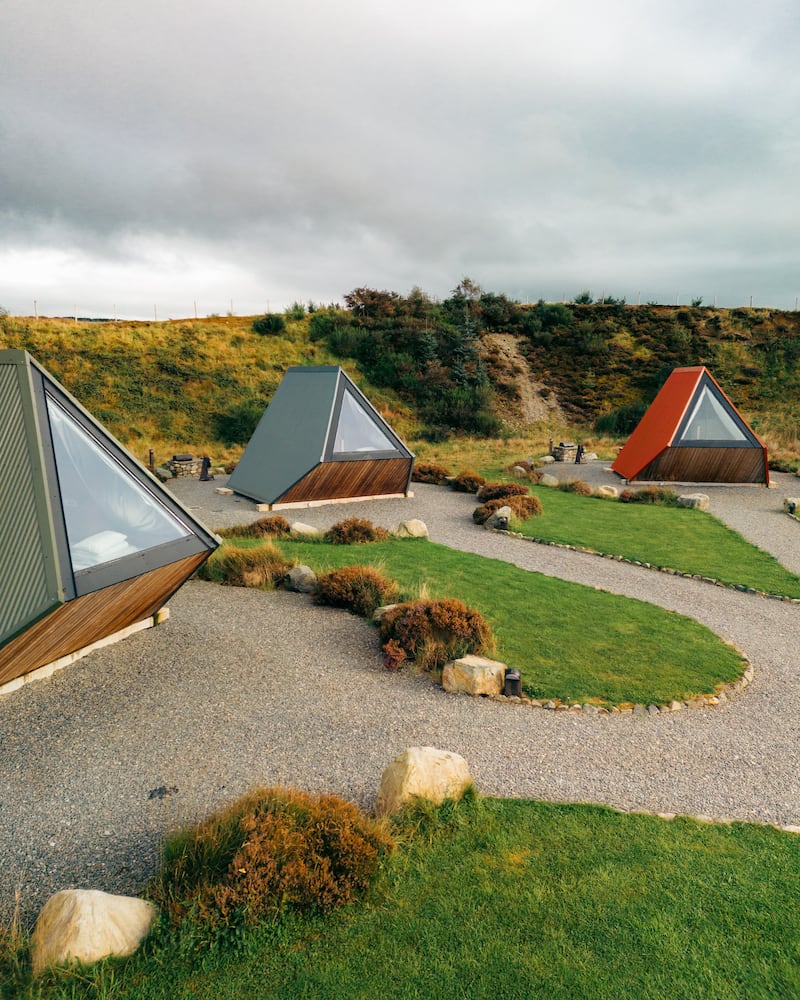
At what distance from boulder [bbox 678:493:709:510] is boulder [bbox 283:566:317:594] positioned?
1408cm

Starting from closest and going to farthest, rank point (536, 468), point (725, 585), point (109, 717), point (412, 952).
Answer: point (412, 952) < point (109, 717) < point (725, 585) < point (536, 468)

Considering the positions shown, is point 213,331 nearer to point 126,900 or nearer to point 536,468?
point 536,468

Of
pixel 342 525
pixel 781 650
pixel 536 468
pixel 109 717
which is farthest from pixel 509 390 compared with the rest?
pixel 109 717

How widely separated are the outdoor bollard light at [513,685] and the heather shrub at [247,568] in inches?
208

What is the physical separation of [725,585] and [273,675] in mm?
9362

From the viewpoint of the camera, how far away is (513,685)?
Answer: 777 centimetres

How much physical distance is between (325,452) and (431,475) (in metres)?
7.07

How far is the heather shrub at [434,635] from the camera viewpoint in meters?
8.54

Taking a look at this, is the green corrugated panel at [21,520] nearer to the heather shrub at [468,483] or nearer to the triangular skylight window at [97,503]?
the triangular skylight window at [97,503]

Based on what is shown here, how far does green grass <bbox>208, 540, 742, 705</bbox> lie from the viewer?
8141 millimetres

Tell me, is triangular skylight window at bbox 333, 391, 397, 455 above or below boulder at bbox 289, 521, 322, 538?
above

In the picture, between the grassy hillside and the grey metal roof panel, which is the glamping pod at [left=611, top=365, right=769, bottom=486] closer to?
the grassy hillside

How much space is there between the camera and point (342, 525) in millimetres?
15359

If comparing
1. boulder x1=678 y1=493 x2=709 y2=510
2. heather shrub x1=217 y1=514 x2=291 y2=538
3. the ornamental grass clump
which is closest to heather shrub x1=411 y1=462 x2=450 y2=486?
the ornamental grass clump
